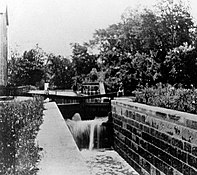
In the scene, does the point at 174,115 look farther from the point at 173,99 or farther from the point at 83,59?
the point at 83,59

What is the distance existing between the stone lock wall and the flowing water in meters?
0.32

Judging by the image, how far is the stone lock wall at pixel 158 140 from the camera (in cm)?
632

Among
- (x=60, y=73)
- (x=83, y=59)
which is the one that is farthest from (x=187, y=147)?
(x=60, y=73)

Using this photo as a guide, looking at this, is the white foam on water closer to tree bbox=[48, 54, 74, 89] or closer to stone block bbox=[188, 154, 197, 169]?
stone block bbox=[188, 154, 197, 169]

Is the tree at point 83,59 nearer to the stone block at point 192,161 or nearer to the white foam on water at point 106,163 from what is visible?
the white foam on water at point 106,163

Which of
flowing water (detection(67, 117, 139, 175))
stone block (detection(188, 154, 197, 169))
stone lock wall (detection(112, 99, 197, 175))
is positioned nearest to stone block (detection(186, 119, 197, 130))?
stone lock wall (detection(112, 99, 197, 175))

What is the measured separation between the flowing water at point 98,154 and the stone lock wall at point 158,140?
32 cm

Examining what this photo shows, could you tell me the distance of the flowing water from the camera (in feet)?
33.7

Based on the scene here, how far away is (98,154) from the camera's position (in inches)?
516

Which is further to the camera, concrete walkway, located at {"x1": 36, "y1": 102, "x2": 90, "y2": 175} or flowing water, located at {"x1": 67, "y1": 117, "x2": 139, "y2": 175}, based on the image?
flowing water, located at {"x1": 67, "y1": 117, "x2": 139, "y2": 175}

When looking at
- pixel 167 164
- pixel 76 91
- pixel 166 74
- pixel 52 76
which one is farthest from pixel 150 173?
pixel 52 76

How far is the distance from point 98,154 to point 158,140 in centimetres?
534

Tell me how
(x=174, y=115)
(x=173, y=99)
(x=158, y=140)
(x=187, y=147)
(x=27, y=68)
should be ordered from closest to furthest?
1. (x=187, y=147)
2. (x=174, y=115)
3. (x=158, y=140)
4. (x=173, y=99)
5. (x=27, y=68)

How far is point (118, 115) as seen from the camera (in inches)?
527
